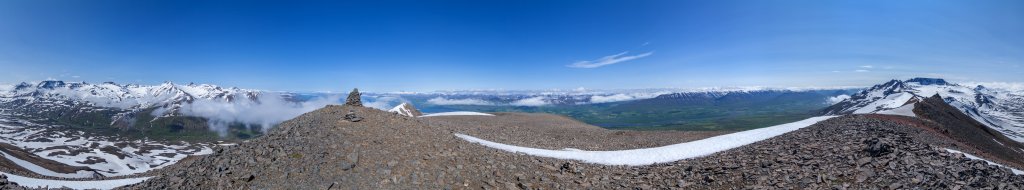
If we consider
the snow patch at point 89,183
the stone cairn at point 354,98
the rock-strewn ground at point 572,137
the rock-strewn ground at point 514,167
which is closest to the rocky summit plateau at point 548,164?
the rock-strewn ground at point 514,167

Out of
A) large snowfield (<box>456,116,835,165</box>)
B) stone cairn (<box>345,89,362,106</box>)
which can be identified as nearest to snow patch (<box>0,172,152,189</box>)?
stone cairn (<box>345,89,362,106</box>)

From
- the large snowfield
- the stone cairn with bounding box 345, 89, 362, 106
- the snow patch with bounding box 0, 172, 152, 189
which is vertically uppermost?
the stone cairn with bounding box 345, 89, 362, 106

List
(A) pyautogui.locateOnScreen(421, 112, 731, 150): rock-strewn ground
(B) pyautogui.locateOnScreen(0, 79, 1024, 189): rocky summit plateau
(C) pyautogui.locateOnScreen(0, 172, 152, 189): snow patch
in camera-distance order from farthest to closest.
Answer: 1. (A) pyautogui.locateOnScreen(421, 112, 731, 150): rock-strewn ground
2. (C) pyautogui.locateOnScreen(0, 172, 152, 189): snow patch
3. (B) pyautogui.locateOnScreen(0, 79, 1024, 189): rocky summit plateau

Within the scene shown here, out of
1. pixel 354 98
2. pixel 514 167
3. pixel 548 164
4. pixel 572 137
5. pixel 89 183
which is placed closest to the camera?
pixel 514 167

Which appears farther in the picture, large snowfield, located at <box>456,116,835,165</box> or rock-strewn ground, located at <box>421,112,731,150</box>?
rock-strewn ground, located at <box>421,112,731,150</box>

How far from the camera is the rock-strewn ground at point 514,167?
558 inches

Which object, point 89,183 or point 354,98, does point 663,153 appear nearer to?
point 354,98

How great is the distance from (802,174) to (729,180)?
2476 millimetres

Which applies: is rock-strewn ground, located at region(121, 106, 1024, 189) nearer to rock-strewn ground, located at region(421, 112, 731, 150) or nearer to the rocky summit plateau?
the rocky summit plateau

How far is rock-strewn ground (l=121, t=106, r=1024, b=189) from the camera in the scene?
14.2 m

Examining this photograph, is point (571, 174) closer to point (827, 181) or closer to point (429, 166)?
point (429, 166)

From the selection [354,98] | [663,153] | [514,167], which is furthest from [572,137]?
[514,167]

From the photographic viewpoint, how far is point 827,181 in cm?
1423

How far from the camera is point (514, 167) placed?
1861 centimetres
